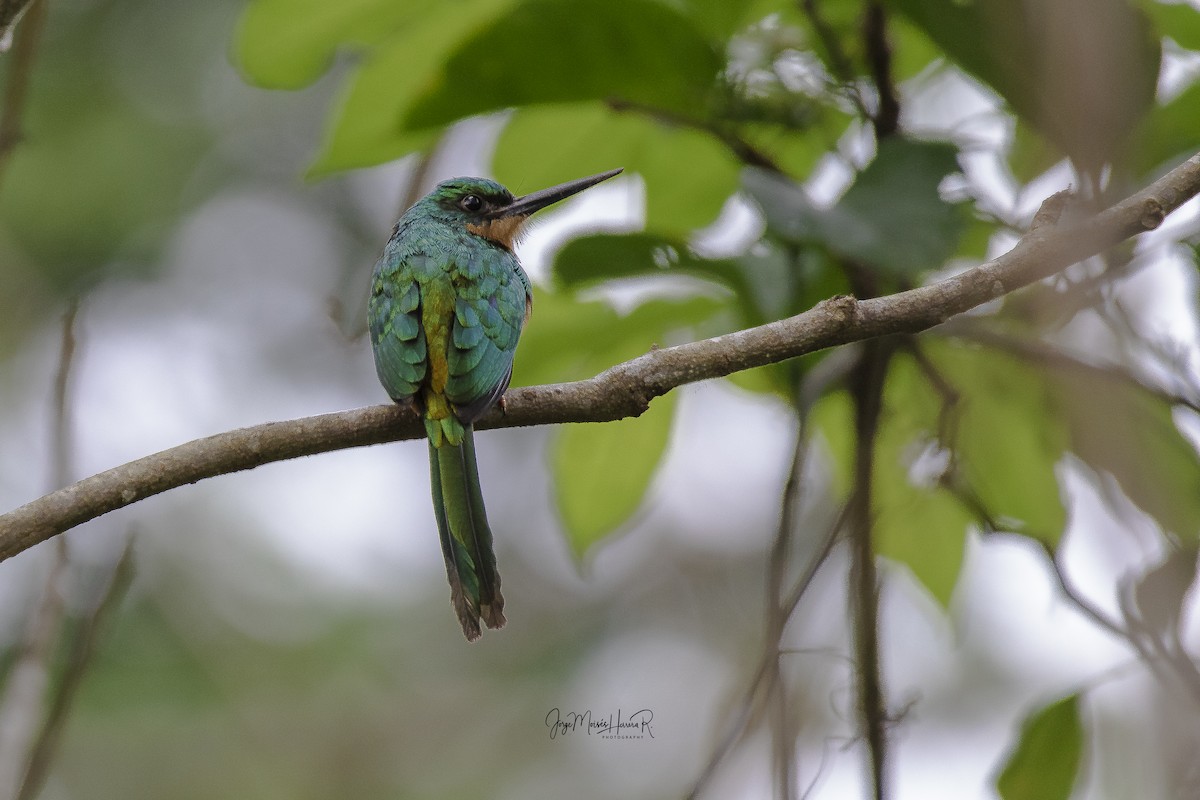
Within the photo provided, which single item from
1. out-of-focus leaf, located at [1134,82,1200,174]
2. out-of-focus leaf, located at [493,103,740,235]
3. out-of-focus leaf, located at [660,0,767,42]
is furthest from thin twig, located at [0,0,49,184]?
out-of-focus leaf, located at [1134,82,1200,174]

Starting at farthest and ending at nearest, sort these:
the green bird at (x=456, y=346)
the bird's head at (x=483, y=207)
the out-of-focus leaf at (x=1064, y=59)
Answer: the bird's head at (x=483, y=207)
the green bird at (x=456, y=346)
the out-of-focus leaf at (x=1064, y=59)

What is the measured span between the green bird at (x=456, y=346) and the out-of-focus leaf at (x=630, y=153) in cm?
9

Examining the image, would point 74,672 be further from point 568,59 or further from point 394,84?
point 568,59

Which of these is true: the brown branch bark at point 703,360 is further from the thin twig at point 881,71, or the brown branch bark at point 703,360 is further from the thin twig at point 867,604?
the thin twig at point 881,71

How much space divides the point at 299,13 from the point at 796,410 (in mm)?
1105

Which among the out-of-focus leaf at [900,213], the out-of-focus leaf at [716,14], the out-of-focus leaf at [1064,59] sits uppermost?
the out-of-focus leaf at [716,14]

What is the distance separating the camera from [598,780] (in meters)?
6.03

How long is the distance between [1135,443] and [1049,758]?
55cm

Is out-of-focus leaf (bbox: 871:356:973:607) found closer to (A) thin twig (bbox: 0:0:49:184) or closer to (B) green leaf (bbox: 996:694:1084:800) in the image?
(B) green leaf (bbox: 996:694:1084:800)

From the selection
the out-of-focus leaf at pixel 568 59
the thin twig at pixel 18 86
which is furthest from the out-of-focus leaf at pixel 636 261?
the thin twig at pixel 18 86

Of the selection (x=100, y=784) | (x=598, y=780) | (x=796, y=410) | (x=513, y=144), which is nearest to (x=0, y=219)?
(x=100, y=784)

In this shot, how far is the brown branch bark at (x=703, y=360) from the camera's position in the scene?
1572 millimetres

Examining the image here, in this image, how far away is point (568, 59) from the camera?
6.68ft

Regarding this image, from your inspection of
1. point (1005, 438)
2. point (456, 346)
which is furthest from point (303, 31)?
point (1005, 438)
